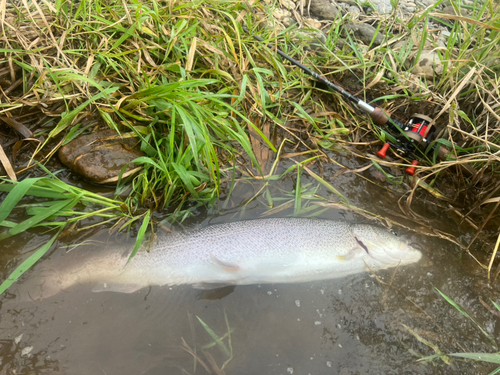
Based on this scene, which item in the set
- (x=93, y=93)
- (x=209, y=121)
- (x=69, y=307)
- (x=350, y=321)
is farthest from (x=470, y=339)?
(x=93, y=93)

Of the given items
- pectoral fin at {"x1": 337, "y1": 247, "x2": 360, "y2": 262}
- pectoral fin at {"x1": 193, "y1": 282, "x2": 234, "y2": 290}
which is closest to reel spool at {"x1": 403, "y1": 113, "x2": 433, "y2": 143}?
pectoral fin at {"x1": 337, "y1": 247, "x2": 360, "y2": 262}

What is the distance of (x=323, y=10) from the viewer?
14.0 ft

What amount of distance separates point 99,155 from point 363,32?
3630 mm

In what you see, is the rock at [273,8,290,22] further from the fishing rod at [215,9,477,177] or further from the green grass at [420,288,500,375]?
the green grass at [420,288,500,375]

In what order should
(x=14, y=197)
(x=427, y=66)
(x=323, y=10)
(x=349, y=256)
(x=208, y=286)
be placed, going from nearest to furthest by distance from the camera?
(x=14, y=197), (x=208, y=286), (x=349, y=256), (x=427, y=66), (x=323, y=10)

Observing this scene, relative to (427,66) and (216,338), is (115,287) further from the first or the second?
(427,66)

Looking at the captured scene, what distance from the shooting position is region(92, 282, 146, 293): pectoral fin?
228 cm

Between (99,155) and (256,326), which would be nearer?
(256,326)

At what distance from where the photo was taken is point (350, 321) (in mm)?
2393

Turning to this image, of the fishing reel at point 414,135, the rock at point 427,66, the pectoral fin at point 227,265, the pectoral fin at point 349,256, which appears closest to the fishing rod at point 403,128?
the fishing reel at point 414,135

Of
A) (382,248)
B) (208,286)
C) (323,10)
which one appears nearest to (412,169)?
(382,248)

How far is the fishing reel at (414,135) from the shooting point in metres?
3.12

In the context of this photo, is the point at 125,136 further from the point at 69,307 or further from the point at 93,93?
the point at 69,307

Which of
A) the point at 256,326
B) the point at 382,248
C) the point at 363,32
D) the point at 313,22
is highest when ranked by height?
the point at 313,22
